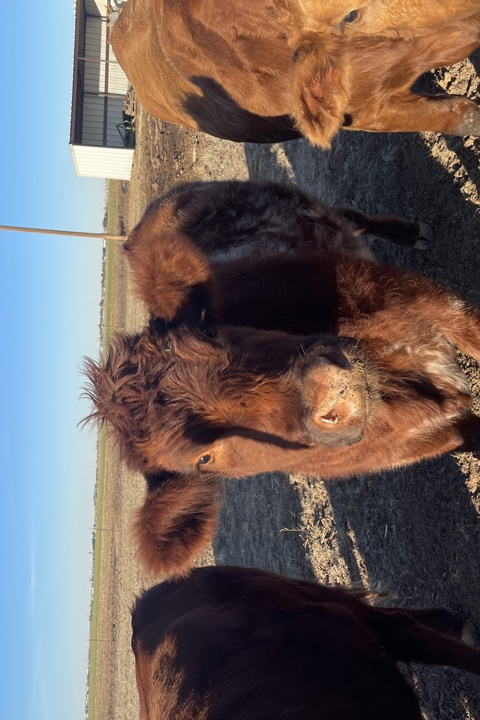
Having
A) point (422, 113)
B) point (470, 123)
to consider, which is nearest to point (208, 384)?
point (422, 113)

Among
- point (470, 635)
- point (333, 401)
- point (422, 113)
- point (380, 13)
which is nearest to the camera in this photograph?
point (333, 401)

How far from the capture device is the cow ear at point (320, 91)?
235 cm

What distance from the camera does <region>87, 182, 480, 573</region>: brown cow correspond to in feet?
8.47

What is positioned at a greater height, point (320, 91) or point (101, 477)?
point (320, 91)

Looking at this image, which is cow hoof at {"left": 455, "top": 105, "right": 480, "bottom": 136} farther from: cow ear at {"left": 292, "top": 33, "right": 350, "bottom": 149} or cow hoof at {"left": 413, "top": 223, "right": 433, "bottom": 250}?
cow ear at {"left": 292, "top": 33, "right": 350, "bottom": 149}

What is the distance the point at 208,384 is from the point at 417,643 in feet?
5.74

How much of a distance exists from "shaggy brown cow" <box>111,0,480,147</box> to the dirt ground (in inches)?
27.2

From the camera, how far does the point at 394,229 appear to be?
412 cm

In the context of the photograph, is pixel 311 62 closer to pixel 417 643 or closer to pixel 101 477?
pixel 417 643

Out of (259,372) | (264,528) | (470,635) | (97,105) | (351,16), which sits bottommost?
(264,528)

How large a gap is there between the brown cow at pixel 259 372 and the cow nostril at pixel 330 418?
0.16 meters

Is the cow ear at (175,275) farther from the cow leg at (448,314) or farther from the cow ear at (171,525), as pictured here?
the cow leg at (448,314)

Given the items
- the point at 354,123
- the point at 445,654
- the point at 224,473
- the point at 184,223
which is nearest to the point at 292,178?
the point at 184,223

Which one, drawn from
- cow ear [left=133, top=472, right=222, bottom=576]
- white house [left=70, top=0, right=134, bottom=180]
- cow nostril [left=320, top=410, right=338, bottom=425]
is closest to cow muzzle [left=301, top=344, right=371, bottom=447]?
cow nostril [left=320, top=410, right=338, bottom=425]
